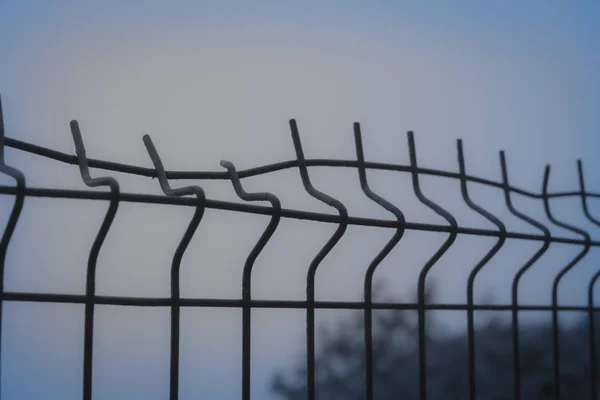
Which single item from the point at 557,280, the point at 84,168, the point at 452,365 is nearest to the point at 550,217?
the point at 557,280

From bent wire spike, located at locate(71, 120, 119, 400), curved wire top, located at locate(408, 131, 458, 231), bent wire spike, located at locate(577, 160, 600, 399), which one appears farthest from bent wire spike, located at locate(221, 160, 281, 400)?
bent wire spike, located at locate(577, 160, 600, 399)

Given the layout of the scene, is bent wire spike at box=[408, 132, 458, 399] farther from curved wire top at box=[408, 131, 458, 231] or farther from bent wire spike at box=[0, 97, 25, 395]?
bent wire spike at box=[0, 97, 25, 395]

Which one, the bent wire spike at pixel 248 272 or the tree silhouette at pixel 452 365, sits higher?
the bent wire spike at pixel 248 272

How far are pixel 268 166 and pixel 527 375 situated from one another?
8954 mm

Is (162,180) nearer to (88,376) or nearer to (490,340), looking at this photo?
(88,376)

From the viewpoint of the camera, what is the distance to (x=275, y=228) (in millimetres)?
1831

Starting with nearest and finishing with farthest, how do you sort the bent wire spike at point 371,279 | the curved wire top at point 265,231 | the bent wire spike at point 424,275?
the curved wire top at point 265,231 → the bent wire spike at point 371,279 → the bent wire spike at point 424,275

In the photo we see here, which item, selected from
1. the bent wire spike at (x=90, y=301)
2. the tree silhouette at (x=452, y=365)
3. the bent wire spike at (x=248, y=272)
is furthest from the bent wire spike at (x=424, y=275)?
the tree silhouette at (x=452, y=365)

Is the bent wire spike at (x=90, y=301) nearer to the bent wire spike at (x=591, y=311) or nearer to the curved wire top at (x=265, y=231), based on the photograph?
the curved wire top at (x=265, y=231)

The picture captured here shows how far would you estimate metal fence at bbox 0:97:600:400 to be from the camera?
1.58 m

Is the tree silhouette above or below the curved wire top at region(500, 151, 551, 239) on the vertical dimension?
below

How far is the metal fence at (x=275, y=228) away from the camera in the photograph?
158 cm

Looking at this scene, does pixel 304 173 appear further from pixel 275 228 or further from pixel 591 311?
pixel 591 311

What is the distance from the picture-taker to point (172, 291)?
68.4 inches
